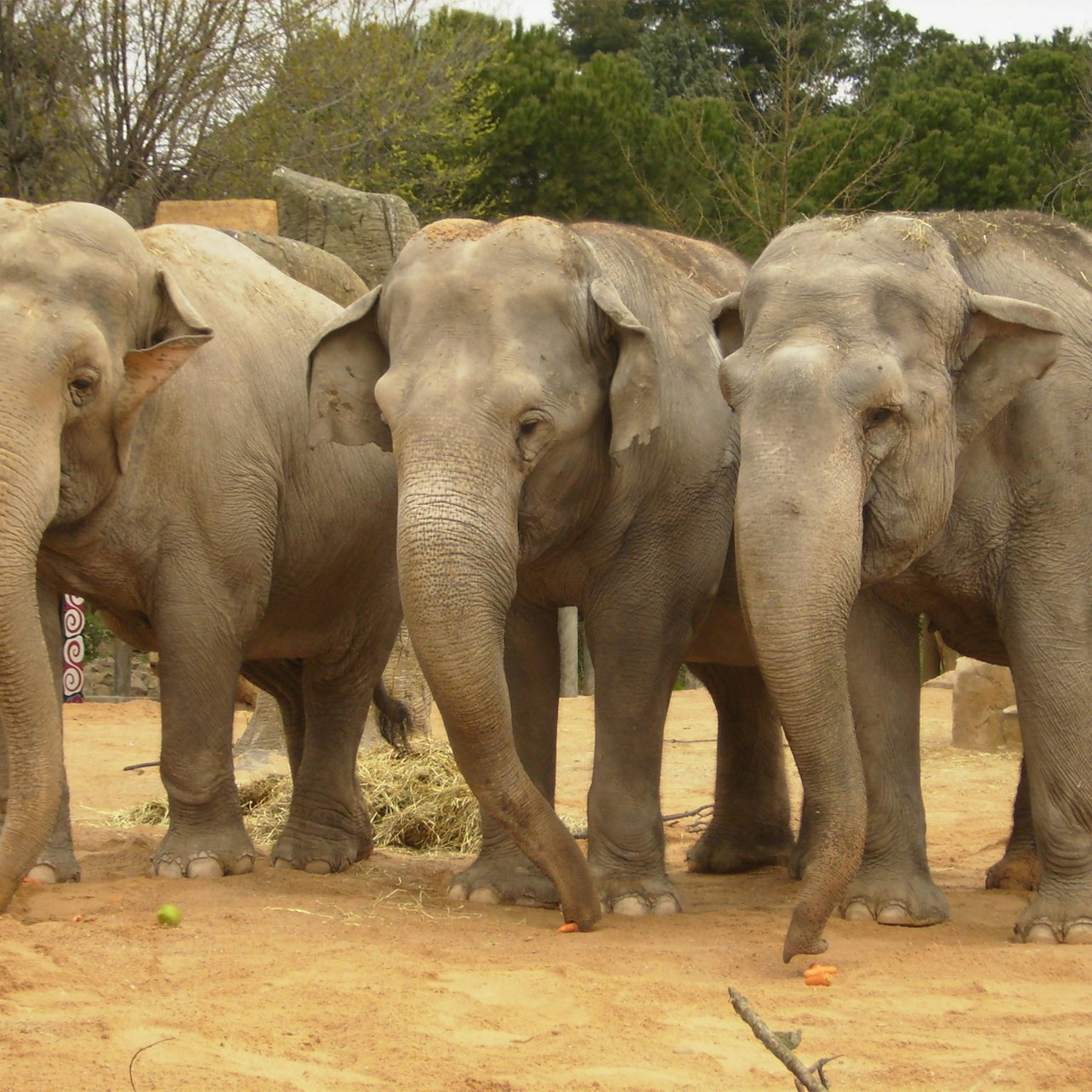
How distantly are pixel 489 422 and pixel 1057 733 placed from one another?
1.78 meters

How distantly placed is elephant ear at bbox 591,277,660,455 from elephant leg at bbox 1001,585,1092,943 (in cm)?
114

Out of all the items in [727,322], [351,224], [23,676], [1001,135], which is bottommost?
[23,676]

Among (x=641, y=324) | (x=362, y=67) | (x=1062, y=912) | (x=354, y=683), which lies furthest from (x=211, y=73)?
(x=1062, y=912)

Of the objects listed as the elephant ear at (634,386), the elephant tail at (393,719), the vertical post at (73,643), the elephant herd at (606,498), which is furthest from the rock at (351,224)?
the elephant ear at (634,386)

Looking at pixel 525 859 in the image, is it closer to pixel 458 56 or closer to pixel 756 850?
pixel 756 850

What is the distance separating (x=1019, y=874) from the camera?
6074 millimetres

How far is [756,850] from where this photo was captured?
6.87m

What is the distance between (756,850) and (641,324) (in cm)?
245

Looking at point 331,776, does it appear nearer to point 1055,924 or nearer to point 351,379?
point 351,379

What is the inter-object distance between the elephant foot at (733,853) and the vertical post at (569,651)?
341 inches

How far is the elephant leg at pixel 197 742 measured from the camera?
592 cm

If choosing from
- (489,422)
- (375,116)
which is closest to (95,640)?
(375,116)

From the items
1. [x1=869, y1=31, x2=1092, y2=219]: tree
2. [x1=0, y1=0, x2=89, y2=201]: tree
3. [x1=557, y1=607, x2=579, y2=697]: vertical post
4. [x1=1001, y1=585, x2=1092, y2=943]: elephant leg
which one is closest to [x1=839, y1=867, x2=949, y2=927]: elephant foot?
[x1=1001, y1=585, x2=1092, y2=943]: elephant leg

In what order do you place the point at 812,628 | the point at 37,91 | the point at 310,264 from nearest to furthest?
the point at 812,628
the point at 310,264
the point at 37,91
